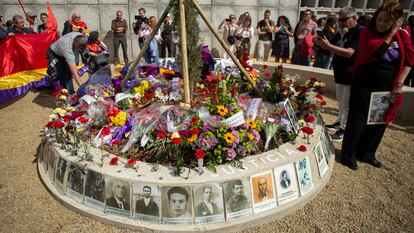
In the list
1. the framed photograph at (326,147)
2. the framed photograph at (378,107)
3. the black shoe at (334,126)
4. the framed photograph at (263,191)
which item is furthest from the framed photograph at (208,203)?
the black shoe at (334,126)

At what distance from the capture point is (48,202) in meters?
3.38

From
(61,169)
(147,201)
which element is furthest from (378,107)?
(61,169)

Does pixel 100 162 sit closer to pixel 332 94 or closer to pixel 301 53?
pixel 332 94

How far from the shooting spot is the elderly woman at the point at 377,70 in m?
3.45

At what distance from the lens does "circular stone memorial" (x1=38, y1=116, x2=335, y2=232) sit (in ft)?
9.62

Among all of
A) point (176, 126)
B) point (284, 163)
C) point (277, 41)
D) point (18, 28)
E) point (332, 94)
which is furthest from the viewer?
point (277, 41)

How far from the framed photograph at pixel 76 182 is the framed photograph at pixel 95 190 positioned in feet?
0.24

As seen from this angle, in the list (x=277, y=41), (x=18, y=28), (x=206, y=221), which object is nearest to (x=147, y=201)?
(x=206, y=221)

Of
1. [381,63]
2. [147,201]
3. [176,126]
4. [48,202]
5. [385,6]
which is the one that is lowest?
[48,202]

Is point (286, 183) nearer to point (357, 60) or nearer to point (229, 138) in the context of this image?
point (229, 138)

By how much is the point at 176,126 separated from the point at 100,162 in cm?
86

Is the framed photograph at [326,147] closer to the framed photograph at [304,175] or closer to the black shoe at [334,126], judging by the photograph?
the framed photograph at [304,175]

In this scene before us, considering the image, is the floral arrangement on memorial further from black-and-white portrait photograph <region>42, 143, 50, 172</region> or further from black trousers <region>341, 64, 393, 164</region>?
black trousers <region>341, 64, 393, 164</region>

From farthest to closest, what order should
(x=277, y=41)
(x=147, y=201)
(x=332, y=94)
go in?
(x=277, y=41) → (x=332, y=94) → (x=147, y=201)
